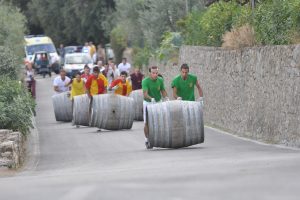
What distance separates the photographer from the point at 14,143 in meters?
17.9

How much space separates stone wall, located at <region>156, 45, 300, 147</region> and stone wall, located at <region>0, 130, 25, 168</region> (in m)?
5.30

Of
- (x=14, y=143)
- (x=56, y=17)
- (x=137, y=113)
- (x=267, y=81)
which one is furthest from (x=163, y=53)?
(x=56, y=17)

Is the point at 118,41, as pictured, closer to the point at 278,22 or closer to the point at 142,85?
the point at 278,22

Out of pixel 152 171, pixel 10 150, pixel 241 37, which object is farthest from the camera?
pixel 241 37

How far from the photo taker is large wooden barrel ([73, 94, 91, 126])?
91.7 feet

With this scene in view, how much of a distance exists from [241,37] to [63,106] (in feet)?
29.4

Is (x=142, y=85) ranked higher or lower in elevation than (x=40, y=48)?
higher

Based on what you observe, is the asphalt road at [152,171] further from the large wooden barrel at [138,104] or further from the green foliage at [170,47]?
the green foliage at [170,47]

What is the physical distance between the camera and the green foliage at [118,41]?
197 feet

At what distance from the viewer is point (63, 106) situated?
3203 centimetres

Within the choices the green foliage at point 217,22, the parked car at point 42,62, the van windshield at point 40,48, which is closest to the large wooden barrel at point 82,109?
the green foliage at point 217,22

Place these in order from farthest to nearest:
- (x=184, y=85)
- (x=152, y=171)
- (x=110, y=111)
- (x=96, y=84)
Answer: (x=96, y=84) < (x=110, y=111) < (x=184, y=85) < (x=152, y=171)

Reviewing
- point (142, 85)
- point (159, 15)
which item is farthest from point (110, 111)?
point (159, 15)

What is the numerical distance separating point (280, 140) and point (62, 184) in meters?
Answer: 8.59
